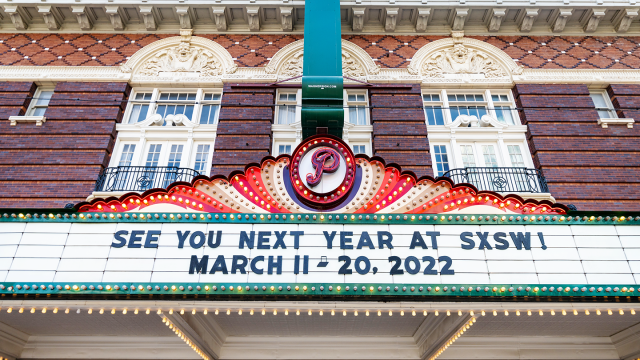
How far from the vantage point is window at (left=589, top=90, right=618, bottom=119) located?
1205cm

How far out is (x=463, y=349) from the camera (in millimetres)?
8305

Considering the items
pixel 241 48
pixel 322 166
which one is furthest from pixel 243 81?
pixel 322 166

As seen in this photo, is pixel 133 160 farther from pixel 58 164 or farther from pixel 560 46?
pixel 560 46

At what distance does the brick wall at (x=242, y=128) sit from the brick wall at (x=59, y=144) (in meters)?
3.06

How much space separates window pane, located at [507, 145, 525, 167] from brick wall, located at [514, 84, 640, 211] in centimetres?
35

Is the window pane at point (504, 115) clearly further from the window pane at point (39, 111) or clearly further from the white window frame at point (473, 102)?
the window pane at point (39, 111)

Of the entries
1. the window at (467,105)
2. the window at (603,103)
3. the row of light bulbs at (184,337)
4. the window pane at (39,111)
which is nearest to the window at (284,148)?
the window at (467,105)

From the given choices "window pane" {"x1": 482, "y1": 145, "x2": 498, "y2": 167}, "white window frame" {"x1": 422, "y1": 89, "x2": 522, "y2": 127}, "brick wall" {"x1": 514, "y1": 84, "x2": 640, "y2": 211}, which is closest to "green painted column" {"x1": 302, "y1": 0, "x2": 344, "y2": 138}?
"white window frame" {"x1": 422, "y1": 89, "x2": 522, "y2": 127}

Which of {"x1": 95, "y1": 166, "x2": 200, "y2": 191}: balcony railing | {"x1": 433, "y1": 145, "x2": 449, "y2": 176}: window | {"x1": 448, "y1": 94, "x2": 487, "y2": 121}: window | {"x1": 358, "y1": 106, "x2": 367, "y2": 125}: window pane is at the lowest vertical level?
{"x1": 95, "y1": 166, "x2": 200, "y2": 191}: balcony railing

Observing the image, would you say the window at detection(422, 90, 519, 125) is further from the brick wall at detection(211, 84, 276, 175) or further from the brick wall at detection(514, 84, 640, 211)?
the brick wall at detection(211, 84, 276, 175)

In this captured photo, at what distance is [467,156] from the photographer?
11.5 metres

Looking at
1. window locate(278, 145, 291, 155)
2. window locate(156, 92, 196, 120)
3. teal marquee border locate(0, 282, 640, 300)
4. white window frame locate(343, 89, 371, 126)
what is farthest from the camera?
window locate(156, 92, 196, 120)

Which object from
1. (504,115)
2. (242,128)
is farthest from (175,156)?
(504,115)

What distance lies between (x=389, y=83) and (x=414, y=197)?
6.04 m
